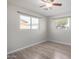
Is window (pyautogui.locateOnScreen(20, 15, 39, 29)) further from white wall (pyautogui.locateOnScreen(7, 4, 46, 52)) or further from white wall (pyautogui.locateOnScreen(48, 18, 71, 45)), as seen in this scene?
white wall (pyautogui.locateOnScreen(48, 18, 71, 45))

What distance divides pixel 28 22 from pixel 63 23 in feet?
8.38

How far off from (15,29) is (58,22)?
10.7 ft

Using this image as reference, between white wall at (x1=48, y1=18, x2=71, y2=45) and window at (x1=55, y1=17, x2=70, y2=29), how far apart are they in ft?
0.83

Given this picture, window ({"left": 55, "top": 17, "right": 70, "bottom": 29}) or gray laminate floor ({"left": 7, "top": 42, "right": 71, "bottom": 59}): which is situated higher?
window ({"left": 55, "top": 17, "right": 70, "bottom": 29})

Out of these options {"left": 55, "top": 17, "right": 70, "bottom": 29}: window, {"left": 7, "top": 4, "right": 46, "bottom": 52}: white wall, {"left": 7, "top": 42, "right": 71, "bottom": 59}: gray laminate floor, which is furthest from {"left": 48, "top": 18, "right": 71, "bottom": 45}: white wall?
{"left": 7, "top": 4, "right": 46, "bottom": 52}: white wall

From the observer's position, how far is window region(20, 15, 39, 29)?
354 centimetres

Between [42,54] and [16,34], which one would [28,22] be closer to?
[16,34]

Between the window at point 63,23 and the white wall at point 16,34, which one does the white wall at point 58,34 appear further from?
the white wall at point 16,34

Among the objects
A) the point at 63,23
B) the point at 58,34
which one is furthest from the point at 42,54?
the point at 63,23

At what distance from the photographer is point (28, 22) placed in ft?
12.8
